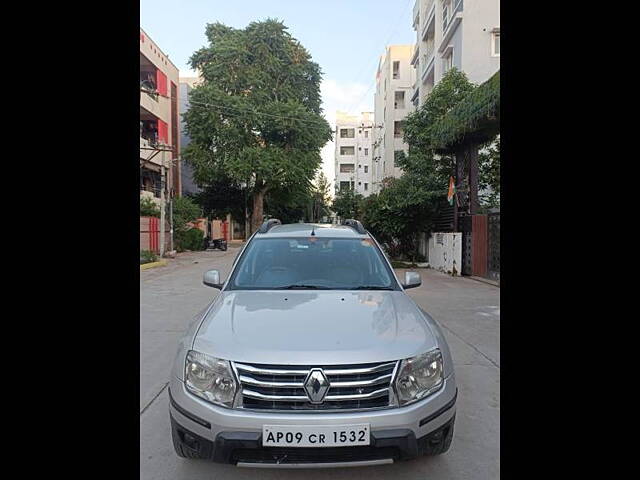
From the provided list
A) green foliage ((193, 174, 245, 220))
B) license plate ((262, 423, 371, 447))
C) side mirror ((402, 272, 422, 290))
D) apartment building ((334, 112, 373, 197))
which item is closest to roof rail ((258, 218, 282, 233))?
side mirror ((402, 272, 422, 290))

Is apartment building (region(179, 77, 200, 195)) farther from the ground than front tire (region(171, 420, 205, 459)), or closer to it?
farther from the ground

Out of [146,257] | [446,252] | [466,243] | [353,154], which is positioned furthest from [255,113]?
[353,154]

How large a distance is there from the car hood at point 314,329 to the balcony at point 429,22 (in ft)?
95.1

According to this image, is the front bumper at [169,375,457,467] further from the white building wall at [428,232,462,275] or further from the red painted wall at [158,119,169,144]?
the red painted wall at [158,119,169,144]

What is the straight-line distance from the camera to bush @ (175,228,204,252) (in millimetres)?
25516

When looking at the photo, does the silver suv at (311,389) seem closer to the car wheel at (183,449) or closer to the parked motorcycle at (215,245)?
the car wheel at (183,449)

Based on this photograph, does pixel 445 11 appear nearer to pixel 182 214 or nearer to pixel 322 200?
pixel 182 214

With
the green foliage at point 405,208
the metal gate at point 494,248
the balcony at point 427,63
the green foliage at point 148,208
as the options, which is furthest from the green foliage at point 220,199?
the metal gate at point 494,248

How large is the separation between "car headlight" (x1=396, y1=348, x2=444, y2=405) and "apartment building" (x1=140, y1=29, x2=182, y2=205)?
23.4m

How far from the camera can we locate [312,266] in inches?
157

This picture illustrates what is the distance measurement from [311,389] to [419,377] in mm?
623

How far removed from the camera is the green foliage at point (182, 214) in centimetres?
2477
